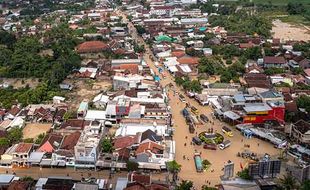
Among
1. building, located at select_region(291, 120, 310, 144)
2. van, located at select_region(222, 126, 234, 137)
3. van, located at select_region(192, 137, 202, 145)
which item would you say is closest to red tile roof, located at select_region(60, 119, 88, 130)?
van, located at select_region(192, 137, 202, 145)

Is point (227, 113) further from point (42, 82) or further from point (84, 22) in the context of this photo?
point (84, 22)

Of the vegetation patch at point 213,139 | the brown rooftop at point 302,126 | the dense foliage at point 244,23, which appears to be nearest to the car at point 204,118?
the vegetation patch at point 213,139

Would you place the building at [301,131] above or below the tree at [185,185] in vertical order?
below

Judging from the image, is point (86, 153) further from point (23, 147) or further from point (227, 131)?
point (227, 131)

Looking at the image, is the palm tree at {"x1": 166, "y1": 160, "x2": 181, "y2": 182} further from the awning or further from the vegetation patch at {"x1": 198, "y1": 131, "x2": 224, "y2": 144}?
the awning

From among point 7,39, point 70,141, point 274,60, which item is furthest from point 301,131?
point 7,39

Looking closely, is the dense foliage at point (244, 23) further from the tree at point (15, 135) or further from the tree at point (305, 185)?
the tree at point (15, 135)
